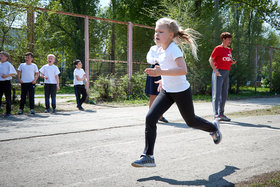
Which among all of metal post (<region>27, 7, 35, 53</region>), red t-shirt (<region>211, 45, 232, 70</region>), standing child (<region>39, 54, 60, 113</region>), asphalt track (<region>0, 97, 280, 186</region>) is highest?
metal post (<region>27, 7, 35, 53</region>)

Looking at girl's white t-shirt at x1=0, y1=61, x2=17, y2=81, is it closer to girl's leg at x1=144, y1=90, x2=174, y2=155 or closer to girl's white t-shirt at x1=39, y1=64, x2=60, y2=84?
girl's white t-shirt at x1=39, y1=64, x2=60, y2=84

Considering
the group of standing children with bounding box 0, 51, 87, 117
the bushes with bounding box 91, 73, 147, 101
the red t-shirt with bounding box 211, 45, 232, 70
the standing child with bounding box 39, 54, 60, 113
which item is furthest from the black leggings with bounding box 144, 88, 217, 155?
the bushes with bounding box 91, 73, 147, 101

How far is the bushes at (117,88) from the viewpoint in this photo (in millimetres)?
12234

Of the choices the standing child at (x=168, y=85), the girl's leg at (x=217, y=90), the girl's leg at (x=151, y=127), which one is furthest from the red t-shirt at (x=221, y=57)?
the girl's leg at (x=151, y=127)

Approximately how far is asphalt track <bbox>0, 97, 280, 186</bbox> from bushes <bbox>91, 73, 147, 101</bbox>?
215 inches

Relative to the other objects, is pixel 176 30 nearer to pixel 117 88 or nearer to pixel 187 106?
pixel 187 106

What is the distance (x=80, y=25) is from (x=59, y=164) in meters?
24.0

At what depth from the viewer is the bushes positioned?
1223 centimetres

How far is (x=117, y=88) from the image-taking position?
12828 millimetres

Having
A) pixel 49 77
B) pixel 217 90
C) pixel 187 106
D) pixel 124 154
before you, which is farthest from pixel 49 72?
pixel 187 106

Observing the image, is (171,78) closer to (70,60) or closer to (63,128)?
(63,128)

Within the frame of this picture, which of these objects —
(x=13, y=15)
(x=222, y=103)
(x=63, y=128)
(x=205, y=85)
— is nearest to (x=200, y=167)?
(x=63, y=128)

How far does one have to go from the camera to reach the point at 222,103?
7.55m

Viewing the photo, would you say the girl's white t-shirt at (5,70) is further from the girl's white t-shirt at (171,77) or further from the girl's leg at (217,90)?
the girl's white t-shirt at (171,77)
